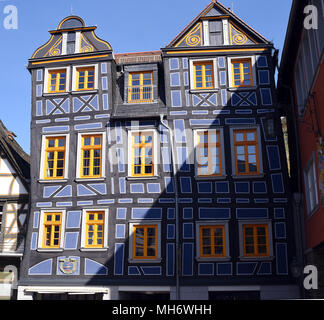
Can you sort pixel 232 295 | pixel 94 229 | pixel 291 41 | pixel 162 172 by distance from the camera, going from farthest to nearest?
pixel 162 172
pixel 94 229
pixel 232 295
pixel 291 41

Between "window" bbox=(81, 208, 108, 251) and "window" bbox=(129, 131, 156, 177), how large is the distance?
1942mm

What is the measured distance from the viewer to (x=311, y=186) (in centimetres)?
1346

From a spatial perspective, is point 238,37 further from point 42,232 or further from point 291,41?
point 42,232

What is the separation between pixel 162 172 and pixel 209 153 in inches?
73.6

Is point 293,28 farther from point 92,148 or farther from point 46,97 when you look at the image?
point 46,97

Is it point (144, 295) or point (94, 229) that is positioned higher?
point (94, 229)

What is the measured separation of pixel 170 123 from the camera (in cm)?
1655

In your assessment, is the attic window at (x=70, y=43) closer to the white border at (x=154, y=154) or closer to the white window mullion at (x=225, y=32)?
the white border at (x=154, y=154)

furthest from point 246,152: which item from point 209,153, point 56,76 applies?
point 56,76

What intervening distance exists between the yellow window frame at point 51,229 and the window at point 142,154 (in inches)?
129

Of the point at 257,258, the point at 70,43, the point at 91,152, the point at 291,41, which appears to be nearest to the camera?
the point at 291,41

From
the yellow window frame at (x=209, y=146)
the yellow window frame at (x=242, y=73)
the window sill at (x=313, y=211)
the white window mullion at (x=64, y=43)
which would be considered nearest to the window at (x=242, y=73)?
the yellow window frame at (x=242, y=73)
